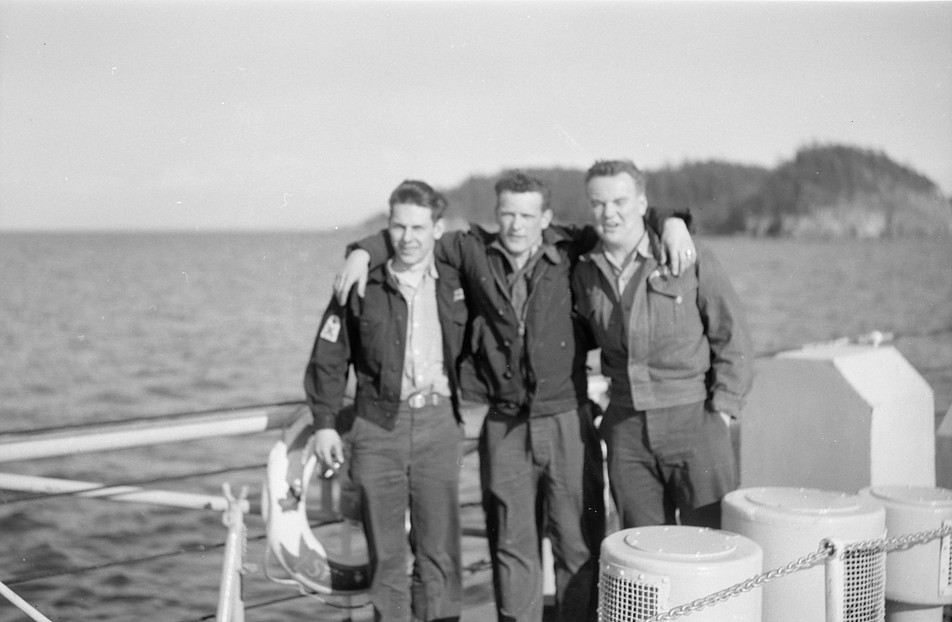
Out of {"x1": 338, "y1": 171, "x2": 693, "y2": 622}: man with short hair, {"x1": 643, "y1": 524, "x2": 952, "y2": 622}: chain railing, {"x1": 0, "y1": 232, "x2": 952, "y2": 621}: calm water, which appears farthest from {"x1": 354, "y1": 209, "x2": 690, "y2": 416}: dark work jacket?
{"x1": 0, "y1": 232, "x2": 952, "y2": 621}: calm water

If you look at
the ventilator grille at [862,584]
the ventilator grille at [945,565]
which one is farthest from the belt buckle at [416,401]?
the ventilator grille at [945,565]

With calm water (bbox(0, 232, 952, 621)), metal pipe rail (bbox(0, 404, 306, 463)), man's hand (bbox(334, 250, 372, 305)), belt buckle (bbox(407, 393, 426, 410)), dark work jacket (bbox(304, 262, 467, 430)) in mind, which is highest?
man's hand (bbox(334, 250, 372, 305))

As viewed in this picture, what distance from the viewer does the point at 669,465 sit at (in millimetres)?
3393

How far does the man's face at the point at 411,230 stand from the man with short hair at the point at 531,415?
0.18 m

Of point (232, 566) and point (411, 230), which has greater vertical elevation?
point (411, 230)

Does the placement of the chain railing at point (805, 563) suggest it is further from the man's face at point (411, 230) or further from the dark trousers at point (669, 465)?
the man's face at point (411, 230)

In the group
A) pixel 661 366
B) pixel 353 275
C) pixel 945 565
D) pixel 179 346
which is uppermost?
pixel 353 275

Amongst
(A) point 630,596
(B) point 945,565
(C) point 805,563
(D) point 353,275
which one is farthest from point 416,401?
(B) point 945,565

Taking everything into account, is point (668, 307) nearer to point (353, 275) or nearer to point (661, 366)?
point (661, 366)

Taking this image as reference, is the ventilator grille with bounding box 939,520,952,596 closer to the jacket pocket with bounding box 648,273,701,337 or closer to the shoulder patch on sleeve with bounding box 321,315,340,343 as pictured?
the jacket pocket with bounding box 648,273,701,337

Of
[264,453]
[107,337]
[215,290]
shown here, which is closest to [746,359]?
[264,453]

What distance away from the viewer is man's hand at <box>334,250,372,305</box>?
3.53m

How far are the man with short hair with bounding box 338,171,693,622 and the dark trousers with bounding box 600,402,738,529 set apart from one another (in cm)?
13

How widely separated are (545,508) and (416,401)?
56cm
